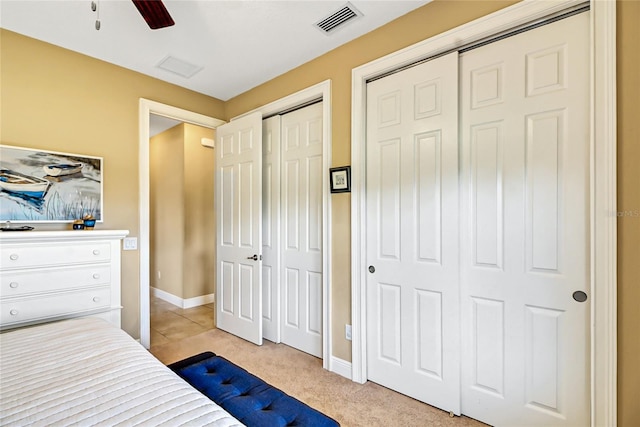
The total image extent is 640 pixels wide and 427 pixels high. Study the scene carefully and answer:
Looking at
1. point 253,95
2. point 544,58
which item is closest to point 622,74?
point 544,58

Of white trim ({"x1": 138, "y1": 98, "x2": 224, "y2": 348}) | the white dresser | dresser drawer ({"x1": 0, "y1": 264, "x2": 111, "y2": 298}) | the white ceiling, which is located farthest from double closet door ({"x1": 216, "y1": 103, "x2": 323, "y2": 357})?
dresser drawer ({"x1": 0, "y1": 264, "x2": 111, "y2": 298})

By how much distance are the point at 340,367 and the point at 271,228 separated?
1.42m

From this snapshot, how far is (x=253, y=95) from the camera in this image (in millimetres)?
3256

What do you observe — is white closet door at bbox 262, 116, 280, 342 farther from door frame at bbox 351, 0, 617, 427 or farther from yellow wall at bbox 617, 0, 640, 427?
yellow wall at bbox 617, 0, 640, 427

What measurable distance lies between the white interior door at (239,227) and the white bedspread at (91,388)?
152 centimetres

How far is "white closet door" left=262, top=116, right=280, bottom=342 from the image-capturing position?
3068 mm

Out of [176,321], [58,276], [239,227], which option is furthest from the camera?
[176,321]

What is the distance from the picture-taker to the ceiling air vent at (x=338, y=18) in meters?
2.04

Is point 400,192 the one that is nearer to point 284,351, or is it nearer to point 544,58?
point 544,58

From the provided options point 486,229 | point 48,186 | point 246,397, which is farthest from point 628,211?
point 48,186

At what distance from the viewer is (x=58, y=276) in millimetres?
2195

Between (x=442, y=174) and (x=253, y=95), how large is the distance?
7.17ft

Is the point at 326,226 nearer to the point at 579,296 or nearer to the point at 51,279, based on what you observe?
the point at 579,296

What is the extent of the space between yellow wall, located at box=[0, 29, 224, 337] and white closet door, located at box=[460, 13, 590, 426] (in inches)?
108
